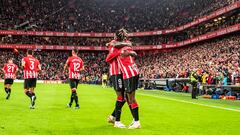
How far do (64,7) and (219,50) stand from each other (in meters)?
43.7

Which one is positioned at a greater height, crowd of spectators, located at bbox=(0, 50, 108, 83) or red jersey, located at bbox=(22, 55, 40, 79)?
crowd of spectators, located at bbox=(0, 50, 108, 83)

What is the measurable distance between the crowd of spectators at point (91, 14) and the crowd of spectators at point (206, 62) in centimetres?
910

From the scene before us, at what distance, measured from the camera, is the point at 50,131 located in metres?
8.27

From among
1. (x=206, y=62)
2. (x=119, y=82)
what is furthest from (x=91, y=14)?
(x=119, y=82)

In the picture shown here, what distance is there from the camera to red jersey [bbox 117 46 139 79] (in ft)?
29.9

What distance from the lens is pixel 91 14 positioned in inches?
3127

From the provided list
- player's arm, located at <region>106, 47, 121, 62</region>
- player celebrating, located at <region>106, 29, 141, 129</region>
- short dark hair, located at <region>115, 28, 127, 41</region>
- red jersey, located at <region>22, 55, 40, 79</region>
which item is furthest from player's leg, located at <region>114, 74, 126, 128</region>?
red jersey, located at <region>22, 55, 40, 79</region>

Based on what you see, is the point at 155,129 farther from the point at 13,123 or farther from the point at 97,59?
the point at 97,59

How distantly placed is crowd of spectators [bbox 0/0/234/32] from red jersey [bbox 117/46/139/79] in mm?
63254

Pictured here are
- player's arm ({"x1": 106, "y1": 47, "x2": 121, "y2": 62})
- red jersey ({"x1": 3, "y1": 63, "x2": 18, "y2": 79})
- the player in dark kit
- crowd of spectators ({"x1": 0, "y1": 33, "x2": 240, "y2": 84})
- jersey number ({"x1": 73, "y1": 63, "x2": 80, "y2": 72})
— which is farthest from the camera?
crowd of spectators ({"x1": 0, "y1": 33, "x2": 240, "y2": 84})

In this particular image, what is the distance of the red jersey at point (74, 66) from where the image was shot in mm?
14547

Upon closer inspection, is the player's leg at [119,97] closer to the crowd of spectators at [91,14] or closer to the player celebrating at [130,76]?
the player celebrating at [130,76]

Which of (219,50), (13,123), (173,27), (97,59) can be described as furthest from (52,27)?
(13,123)

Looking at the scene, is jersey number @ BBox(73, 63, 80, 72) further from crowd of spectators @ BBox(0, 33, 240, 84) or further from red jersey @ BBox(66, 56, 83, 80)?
crowd of spectators @ BBox(0, 33, 240, 84)
